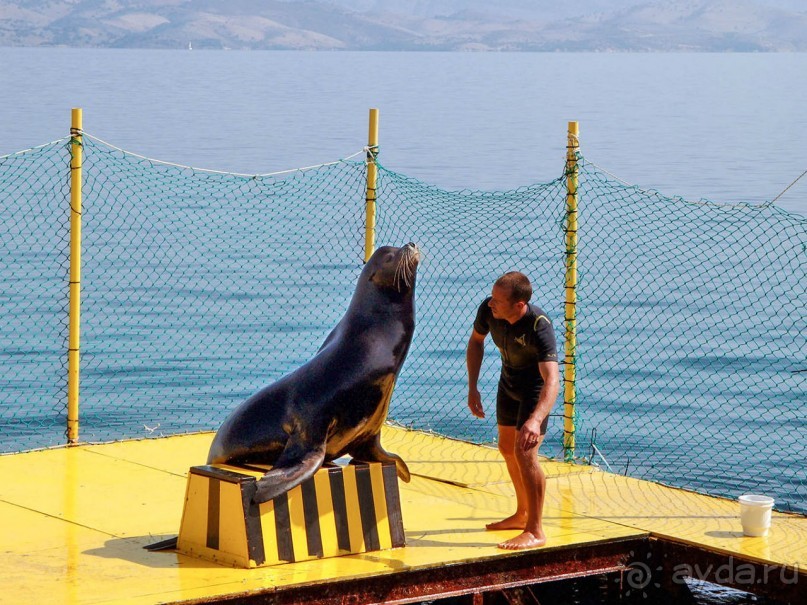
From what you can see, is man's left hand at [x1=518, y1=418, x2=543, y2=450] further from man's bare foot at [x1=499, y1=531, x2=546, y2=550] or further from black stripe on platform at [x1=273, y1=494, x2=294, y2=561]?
black stripe on platform at [x1=273, y1=494, x2=294, y2=561]

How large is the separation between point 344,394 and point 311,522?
64cm

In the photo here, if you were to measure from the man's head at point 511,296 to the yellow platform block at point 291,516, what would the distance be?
96 centimetres

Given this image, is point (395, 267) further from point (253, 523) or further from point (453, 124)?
point (453, 124)

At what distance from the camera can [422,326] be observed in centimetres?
1994

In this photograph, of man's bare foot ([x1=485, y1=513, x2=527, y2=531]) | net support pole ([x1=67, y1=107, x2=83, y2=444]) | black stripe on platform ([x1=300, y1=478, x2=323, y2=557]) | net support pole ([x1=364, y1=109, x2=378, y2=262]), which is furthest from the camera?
net support pole ([x1=364, y1=109, x2=378, y2=262])

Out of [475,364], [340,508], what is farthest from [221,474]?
[475,364]

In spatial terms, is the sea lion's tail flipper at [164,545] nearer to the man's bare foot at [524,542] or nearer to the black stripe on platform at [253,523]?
the black stripe on platform at [253,523]

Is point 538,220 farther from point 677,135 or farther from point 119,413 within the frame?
point 677,135

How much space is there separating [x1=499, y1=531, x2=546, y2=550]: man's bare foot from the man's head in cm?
110

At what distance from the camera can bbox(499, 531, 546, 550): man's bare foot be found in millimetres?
7383

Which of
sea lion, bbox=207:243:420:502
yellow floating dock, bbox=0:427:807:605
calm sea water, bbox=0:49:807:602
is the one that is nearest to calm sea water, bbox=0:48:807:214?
calm sea water, bbox=0:49:807:602

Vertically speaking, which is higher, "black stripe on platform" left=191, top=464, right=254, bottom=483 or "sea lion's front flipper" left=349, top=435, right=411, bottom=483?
"sea lion's front flipper" left=349, top=435, right=411, bottom=483

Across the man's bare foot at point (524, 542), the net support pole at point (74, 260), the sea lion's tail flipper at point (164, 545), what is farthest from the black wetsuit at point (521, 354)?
the net support pole at point (74, 260)

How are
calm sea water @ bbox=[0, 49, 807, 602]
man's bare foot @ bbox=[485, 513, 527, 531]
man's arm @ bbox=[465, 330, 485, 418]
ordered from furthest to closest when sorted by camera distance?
1. calm sea water @ bbox=[0, 49, 807, 602]
2. man's bare foot @ bbox=[485, 513, 527, 531]
3. man's arm @ bbox=[465, 330, 485, 418]
